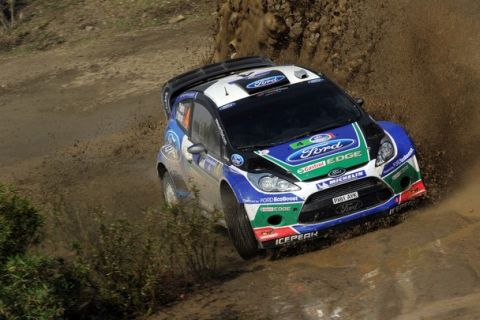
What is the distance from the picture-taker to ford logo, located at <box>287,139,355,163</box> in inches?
347

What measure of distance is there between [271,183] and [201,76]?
3.24 meters

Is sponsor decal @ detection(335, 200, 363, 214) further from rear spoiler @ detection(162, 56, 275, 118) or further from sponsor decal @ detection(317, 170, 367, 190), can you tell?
rear spoiler @ detection(162, 56, 275, 118)

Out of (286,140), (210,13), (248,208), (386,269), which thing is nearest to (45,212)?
(248,208)

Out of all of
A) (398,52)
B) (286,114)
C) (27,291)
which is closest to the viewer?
(27,291)

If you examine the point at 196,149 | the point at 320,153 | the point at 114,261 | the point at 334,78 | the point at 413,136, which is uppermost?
the point at 320,153

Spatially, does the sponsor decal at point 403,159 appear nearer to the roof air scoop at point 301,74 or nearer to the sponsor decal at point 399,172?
the sponsor decal at point 399,172

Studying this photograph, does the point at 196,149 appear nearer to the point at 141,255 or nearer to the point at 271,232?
the point at 271,232

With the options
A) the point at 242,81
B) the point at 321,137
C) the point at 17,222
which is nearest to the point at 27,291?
the point at 17,222

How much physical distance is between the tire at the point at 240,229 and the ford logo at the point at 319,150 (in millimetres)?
667

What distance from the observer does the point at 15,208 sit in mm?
7656

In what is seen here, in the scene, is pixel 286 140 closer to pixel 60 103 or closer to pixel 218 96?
pixel 218 96

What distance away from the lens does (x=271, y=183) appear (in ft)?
28.6

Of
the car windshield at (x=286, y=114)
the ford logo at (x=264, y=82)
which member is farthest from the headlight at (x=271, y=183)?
the ford logo at (x=264, y=82)

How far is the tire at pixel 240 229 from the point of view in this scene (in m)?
8.78
